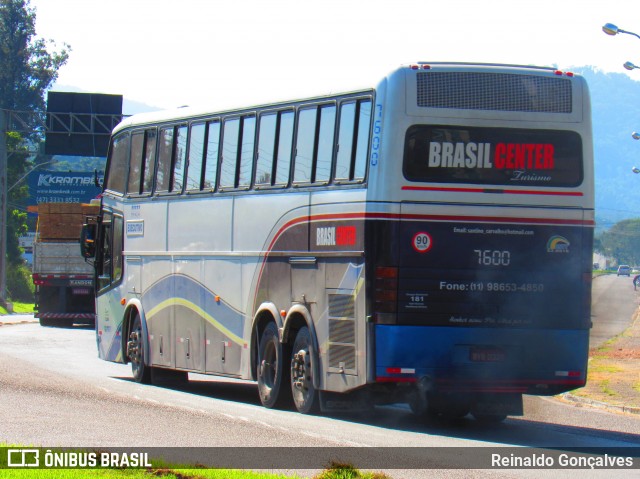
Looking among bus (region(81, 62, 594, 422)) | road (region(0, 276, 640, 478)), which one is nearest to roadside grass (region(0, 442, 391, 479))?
road (region(0, 276, 640, 478))

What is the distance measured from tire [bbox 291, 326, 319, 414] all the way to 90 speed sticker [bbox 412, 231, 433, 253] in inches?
84.3

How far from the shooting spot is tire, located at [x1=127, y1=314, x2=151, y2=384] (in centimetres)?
2046

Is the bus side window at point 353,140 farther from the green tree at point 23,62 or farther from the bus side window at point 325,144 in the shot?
the green tree at point 23,62

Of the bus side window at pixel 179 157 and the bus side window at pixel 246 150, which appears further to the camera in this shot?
the bus side window at pixel 179 157

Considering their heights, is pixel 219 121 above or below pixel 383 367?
above

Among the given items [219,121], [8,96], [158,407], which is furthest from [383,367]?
[8,96]

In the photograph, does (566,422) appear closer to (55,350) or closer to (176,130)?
(176,130)

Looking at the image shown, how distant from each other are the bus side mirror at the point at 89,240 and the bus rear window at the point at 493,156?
33.4 feet

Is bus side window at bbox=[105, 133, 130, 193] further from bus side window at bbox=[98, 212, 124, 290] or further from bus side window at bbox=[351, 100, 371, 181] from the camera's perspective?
bus side window at bbox=[351, 100, 371, 181]

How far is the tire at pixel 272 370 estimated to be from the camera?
52.1ft

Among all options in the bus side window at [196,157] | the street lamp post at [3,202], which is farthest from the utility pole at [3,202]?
the bus side window at [196,157]

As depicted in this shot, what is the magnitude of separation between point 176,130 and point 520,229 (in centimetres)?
699

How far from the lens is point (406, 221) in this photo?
44.6ft

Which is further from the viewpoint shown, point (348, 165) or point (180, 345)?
point (180, 345)
